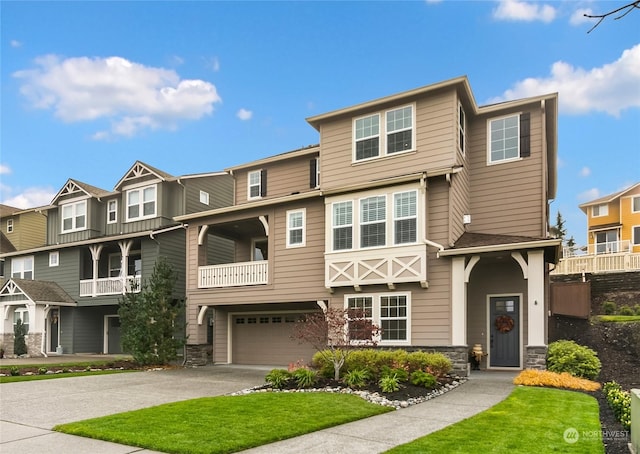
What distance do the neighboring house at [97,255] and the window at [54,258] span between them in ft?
0.35

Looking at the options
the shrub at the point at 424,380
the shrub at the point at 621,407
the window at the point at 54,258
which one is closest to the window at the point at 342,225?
the shrub at the point at 424,380

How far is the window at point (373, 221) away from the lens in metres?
15.8

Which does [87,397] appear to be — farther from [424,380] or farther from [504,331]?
[504,331]

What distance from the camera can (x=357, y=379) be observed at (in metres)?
11.7

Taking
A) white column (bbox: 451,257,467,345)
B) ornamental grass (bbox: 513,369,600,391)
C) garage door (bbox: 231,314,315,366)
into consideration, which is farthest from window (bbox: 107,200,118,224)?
ornamental grass (bbox: 513,369,600,391)

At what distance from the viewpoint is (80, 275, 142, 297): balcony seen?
77.7 feet

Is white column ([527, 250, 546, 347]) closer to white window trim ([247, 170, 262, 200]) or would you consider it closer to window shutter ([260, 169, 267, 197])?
window shutter ([260, 169, 267, 197])

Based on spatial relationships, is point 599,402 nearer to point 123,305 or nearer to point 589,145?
point 589,145

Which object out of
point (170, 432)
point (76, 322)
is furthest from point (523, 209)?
point (76, 322)

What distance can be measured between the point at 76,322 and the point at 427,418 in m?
22.4

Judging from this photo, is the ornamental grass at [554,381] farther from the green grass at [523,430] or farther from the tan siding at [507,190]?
the tan siding at [507,190]

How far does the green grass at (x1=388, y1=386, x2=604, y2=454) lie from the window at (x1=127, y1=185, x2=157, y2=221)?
63.8 ft

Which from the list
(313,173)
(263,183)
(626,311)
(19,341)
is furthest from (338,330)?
(19,341)

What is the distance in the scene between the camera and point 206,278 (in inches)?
776
